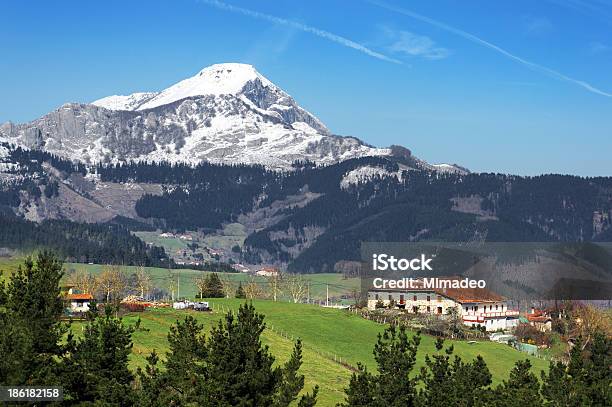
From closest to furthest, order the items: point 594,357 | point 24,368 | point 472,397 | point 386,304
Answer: point 24,368 < point 472,397 < point 594,357 < point 386,304

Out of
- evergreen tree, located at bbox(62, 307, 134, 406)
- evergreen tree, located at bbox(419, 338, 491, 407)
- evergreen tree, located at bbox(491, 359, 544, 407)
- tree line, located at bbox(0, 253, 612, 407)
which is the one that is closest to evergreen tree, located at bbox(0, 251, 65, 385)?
tree line, located at bbox(0, 253, 612, 407)

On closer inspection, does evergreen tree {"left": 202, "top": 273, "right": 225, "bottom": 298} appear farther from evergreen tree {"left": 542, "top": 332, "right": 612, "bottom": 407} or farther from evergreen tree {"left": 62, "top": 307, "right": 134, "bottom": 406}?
evergreen tree {"left": 62, "top": 307, "right": 134, "bottom": 406}

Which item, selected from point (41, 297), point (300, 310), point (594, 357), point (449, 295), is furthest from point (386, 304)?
point (41, 297)

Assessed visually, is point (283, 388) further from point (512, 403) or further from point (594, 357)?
point (594, 357)

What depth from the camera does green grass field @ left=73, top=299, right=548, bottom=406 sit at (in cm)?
10988

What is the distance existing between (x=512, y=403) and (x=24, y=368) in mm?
37933

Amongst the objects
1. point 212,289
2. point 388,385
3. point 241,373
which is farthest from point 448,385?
point 212,289

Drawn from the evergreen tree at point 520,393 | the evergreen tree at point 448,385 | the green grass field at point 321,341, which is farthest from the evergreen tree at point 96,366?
the green grass field at point 321,341

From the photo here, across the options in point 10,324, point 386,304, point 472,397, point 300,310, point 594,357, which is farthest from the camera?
point 386,304

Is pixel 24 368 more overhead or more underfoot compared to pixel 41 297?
more underfoot

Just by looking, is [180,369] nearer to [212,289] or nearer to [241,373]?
[241,373]

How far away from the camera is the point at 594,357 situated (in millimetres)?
104438

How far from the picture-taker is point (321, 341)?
142 meters

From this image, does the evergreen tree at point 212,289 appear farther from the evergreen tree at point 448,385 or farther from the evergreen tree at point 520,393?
the evergreen tree at point 448,385
